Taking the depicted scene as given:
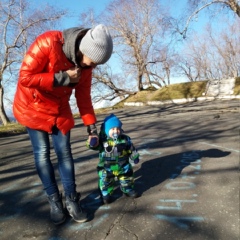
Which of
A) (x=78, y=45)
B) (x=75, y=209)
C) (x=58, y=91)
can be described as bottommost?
(x=75, y=209)

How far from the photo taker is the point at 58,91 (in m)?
2.10

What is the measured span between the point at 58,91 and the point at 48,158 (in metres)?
0.60

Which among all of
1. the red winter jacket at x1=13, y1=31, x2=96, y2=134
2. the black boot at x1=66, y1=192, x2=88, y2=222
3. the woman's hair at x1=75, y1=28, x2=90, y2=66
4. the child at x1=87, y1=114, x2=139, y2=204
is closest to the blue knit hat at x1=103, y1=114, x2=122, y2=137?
the child at x1=87, y1=114, x2=139, y2=204

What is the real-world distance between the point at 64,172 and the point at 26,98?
28.5 inches

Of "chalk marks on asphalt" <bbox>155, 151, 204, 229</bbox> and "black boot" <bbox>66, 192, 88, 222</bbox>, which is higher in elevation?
"black boot" <bbox>66, 192, 88, 222</bbox>

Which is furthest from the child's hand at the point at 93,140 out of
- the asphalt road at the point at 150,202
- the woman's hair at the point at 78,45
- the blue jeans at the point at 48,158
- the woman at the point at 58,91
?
the woman's hair at the point at 78,45

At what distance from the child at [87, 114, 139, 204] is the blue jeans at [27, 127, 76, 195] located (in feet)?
1.24

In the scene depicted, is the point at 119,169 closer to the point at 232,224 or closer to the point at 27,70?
the point at 232,224

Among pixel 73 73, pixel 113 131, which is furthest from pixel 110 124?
pixel 73 73

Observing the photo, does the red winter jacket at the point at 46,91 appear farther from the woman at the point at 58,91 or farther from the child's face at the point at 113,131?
the child's face at the point at 113,131

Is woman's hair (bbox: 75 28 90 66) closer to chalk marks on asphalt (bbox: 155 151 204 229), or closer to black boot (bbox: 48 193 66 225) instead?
black boot (bbox: 48 193 66 225)

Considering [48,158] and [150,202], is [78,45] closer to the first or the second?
[48,158]

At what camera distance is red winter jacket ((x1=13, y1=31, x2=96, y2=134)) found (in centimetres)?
189

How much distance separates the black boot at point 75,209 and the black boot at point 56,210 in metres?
0.07
